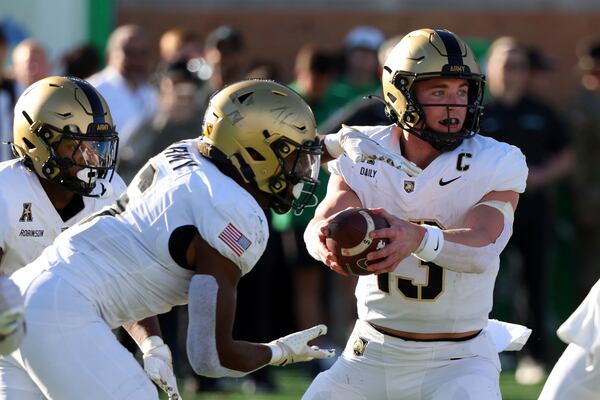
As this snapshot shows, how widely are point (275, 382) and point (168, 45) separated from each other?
2772 millimetres

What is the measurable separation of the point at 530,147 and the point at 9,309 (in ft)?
17.7

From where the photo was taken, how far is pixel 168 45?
9438mm

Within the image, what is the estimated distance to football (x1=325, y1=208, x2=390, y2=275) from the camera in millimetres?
4285

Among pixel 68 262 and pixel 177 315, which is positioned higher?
pixel 68 262

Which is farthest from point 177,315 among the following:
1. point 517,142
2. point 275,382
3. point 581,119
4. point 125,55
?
point 581,119

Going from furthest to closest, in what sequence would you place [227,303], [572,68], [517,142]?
1. [572,68]
2. [517,142]
3. [227,303]

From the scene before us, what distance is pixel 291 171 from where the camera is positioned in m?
4.44

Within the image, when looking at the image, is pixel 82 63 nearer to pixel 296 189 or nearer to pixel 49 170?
pixel 49 170

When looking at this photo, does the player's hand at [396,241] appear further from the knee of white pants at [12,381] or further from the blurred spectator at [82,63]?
the blurred spectator at [82,63]

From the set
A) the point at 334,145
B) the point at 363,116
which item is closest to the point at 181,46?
the point at 363,116

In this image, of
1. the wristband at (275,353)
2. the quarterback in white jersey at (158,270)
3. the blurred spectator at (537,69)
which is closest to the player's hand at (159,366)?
the quarterback in white jersey at (158,270)

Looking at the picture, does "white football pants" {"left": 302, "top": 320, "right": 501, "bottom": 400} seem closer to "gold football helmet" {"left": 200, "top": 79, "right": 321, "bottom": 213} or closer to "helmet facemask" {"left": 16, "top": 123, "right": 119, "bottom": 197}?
"gold football helmet" {"left": 200, "top": 79, "right": 321, "bottom": 213}

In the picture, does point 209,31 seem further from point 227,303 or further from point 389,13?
point 227,303

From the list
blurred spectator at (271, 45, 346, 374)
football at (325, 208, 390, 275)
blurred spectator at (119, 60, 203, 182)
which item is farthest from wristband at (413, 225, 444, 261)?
blurred spectator at (271, 45, 346, 374)
